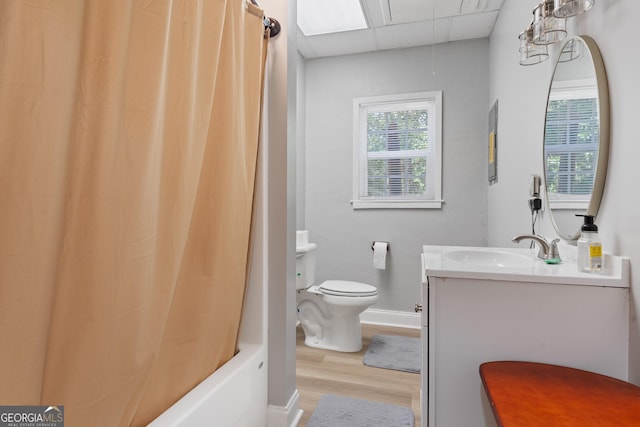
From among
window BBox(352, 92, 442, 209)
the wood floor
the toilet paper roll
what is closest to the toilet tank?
the wood floor

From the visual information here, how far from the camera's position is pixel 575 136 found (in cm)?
131

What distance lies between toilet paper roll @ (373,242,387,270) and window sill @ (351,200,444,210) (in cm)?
35

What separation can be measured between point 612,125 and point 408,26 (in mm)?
2027

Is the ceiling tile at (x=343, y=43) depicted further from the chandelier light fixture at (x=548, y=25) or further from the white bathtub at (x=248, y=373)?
the white bathtub at (x=248, y=373)

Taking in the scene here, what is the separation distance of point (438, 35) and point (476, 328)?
259 centimetres

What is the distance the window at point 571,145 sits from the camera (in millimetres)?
1202

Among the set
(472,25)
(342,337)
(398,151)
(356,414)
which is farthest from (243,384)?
(472,25)

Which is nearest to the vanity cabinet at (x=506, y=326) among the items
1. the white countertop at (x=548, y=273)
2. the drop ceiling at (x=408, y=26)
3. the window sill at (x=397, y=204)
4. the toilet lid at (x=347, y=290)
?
the white countertop at (x=548, y=273)

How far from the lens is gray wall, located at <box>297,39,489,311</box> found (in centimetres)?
288

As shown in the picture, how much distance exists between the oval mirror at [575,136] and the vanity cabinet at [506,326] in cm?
30

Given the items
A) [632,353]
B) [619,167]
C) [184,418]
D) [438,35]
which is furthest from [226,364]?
[438,35]

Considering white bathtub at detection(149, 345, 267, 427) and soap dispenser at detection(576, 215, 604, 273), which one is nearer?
white bathtub at detection(149, 345, 267, 427)

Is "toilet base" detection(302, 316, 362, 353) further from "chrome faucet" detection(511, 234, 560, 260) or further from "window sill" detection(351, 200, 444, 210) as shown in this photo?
"chrome faucet" detection(511, 234, 560, 260)

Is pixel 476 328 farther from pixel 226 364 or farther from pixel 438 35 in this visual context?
pixel 438 35
